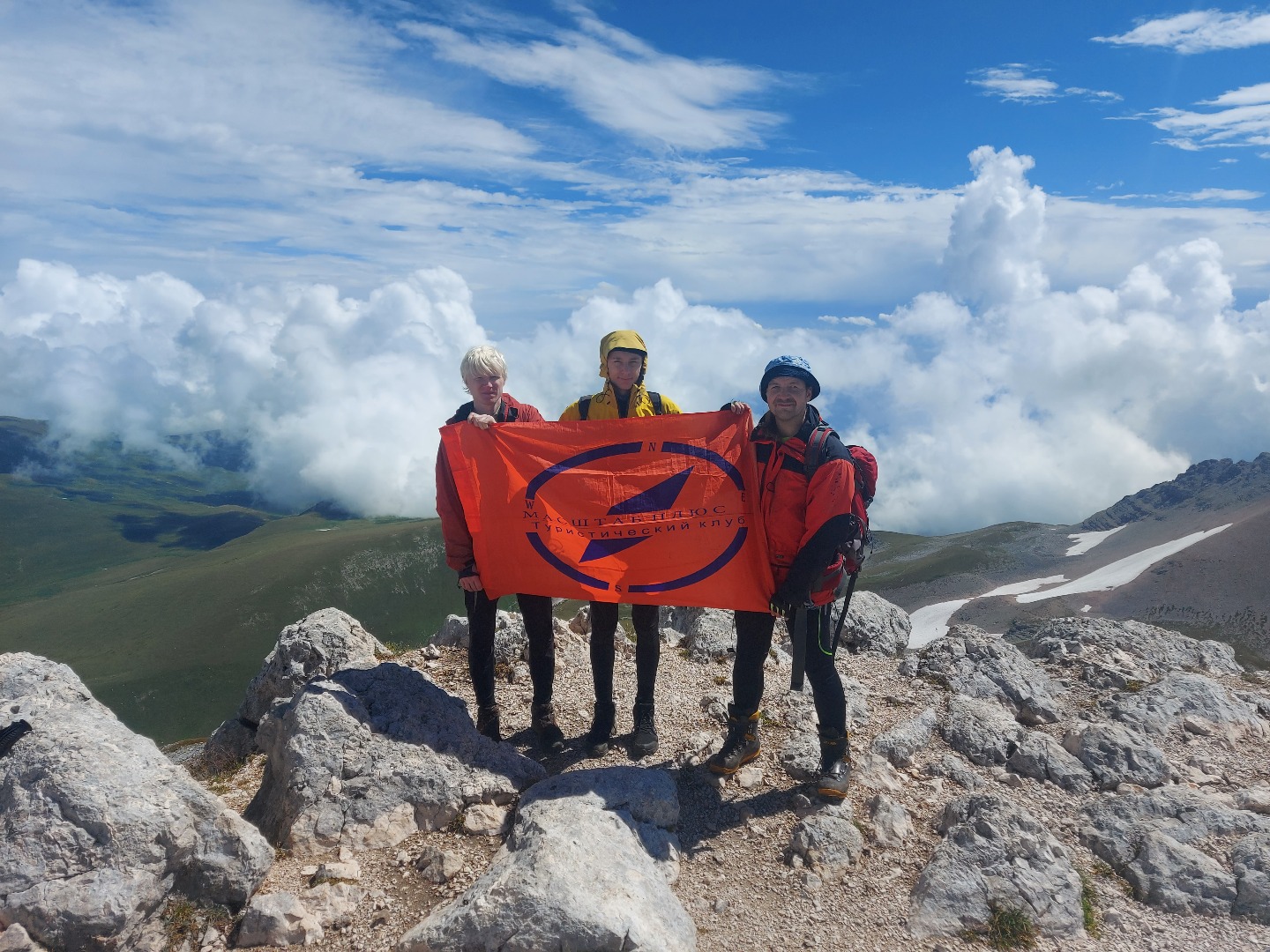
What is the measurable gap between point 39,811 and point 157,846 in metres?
1.03

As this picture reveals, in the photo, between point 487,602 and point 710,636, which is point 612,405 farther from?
point 710,636

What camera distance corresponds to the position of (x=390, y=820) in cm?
853

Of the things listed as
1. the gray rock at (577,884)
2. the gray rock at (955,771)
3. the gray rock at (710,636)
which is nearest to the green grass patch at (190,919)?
the gray rock at (577,884)

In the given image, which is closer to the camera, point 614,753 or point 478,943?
point 478,943

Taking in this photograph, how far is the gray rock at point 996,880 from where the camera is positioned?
7539 millimetres

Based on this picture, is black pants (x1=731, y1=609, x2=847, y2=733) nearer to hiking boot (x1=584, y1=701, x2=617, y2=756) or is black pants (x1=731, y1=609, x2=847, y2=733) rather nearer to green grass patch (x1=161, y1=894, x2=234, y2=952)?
hiking boot (x1=584, y1=701, x2=617, y2=756)

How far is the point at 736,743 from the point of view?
980 centimetres

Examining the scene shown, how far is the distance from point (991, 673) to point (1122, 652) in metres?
3.38

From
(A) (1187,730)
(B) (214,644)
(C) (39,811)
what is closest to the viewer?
(C) (39,811)

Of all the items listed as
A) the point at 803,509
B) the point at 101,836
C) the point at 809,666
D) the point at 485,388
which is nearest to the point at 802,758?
the point at 809,666

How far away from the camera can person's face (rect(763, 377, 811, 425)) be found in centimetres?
866

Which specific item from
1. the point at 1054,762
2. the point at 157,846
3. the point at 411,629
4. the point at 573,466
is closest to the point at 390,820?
the point at 157,846

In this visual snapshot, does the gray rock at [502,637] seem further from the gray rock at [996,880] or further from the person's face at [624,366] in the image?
the gray rock at [996,880]

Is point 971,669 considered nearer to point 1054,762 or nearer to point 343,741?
point 1054,762
